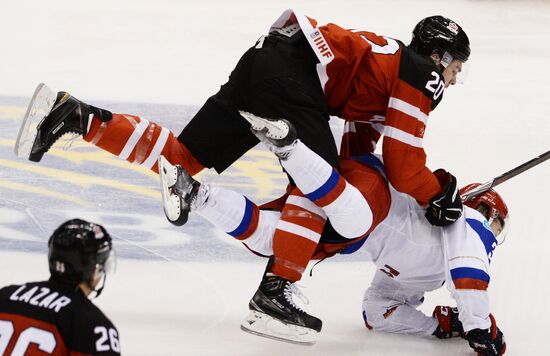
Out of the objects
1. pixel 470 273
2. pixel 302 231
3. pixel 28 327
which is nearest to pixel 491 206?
pixel 470 273

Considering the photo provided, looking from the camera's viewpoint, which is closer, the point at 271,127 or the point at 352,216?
the point at 271,127

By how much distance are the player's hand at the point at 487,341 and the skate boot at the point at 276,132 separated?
0.84 m

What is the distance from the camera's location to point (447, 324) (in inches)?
149

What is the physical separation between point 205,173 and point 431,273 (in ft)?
5.61

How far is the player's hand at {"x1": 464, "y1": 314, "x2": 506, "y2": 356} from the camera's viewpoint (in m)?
3.55

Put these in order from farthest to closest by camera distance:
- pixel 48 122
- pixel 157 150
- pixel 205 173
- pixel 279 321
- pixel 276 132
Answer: pixel 205 173
pixel 157 150
pixel 48 122
pixel 279 321
pixel 276 132

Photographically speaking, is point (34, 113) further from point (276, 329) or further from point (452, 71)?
point (452, 71)

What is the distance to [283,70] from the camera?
3629mm

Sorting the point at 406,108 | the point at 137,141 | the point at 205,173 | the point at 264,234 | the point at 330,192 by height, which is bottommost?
the point at 205,173

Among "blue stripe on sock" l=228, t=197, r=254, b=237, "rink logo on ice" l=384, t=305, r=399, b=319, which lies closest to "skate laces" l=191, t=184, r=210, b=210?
"blue stripe on sock" l=228, t=197, r=254, b=237

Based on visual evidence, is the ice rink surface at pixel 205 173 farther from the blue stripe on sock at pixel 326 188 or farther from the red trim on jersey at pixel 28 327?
the red trim on jersey at pixel 28 327

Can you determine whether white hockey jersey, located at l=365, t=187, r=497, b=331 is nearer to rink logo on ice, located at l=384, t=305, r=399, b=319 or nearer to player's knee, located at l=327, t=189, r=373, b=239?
rink logo on ice, located at l=384, t=305, r=399, b=319

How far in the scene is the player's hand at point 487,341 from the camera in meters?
3.55

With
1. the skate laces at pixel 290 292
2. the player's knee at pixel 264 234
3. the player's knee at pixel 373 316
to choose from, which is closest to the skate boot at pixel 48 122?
the player's knee at pixel 264 234
